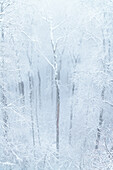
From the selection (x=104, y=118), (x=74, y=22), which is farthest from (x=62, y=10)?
(x=104, y=118)

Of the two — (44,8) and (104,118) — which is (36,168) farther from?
(44,8)

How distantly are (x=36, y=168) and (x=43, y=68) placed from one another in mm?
20703

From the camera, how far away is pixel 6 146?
6738 millimetres

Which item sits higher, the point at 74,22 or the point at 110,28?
the point at 74,22

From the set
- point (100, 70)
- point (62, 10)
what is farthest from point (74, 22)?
point (100, 70)

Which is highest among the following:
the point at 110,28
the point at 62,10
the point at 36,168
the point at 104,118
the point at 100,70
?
the point at 62,10

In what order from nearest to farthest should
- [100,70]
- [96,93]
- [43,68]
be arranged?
[100,70], [96,93], [43,68]

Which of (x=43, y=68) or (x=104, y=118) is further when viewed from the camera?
(x=43, y=68)

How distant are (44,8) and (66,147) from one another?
978cm

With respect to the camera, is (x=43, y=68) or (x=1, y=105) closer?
(x=1, y=105)

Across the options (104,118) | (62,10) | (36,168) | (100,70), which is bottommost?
(36,168)

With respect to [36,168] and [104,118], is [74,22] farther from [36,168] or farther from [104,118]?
[36,168]

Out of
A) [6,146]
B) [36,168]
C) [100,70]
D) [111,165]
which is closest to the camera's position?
[111,165]

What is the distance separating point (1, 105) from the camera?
23.1 feet
